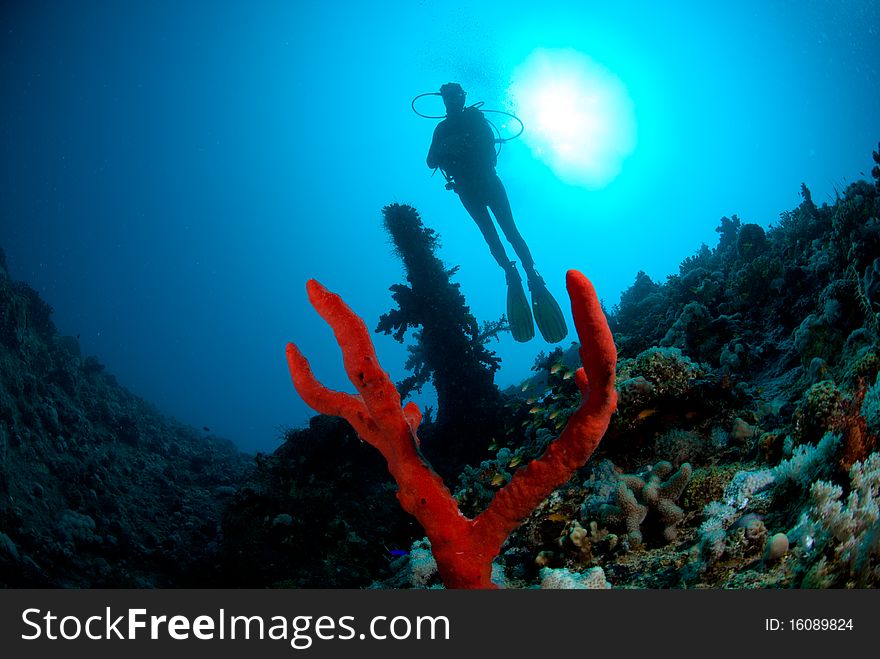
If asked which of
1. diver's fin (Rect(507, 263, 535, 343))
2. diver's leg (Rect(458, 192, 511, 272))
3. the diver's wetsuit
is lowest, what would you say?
diver's fin (Rect(507, 263, 535, 343))

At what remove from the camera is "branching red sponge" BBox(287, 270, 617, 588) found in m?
1.81

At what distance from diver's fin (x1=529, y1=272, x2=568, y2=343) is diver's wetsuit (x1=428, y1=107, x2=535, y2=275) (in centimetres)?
58

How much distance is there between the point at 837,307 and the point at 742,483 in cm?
244

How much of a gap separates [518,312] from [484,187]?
3991 millimetres

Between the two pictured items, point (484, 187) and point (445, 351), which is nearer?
→ point (445, 351)

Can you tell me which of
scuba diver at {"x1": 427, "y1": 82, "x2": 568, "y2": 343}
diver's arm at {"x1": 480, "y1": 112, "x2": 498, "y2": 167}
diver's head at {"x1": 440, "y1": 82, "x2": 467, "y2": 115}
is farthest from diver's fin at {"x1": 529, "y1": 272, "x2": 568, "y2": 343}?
diver's head at {"x1": 440, "y1": 82, "x2": 467, "y2": 115}

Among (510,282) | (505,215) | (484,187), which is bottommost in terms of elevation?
(510,282)

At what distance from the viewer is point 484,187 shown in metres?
12.2

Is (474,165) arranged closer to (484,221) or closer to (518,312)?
(484,221)

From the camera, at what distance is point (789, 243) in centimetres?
765

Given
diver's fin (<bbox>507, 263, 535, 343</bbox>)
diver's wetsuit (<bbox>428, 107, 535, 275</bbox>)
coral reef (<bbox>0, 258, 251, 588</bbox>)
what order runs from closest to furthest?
coral reef (<bbox>0, 258, 251, 588</bbox>) → diver's fin (<bbox>507, 263, 535, 343</bbox>) → diver's wetsuit (<bbox>428, 107, 535, 275</bbox>)

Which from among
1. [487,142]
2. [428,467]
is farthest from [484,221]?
[428,467]

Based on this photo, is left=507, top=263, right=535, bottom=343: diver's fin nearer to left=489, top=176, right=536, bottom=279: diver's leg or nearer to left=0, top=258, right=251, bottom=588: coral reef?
left=489, top=176, right=536, bottom=279: diver's leg

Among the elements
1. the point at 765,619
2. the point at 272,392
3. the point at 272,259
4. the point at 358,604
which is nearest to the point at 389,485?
the point at 358,604
